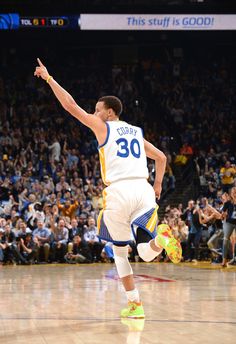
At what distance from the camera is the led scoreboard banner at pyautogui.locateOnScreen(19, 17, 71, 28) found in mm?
22094

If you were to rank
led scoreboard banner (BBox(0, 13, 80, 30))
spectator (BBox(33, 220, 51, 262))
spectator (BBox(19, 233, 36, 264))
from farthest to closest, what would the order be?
led scoreboard banner (BBox(0, 13, 80, 30)) < spectator (BBox(33, 220, 51, 262)) < spectator (BBox(19, 233, 36, 264))

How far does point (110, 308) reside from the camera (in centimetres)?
745

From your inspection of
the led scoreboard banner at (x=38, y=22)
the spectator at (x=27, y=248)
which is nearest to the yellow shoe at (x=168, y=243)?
the spectator at (x=27, y=248)

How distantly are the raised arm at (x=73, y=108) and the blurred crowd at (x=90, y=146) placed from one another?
8.19 m

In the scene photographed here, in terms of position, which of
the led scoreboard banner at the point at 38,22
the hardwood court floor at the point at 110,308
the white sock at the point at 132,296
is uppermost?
the led scoreboard banner at the point at 38,22

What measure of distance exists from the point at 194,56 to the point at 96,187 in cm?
1159

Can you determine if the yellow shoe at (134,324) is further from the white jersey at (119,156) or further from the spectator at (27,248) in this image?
the spectator at (27,248)

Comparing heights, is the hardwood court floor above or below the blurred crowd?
below

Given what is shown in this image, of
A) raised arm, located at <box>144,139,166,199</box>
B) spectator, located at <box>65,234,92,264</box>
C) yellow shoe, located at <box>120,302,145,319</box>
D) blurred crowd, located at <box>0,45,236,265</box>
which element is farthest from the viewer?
blurred crowd, located at <box>0,45,236,265</box>

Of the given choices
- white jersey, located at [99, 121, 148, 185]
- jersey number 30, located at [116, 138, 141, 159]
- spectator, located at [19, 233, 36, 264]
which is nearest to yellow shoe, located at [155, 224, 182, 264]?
white jersey, located at [99, 121, 148, 185]

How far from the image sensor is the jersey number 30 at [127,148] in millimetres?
6484

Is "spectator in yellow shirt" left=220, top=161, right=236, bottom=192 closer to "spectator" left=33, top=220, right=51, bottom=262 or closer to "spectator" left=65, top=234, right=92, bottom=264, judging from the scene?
"spectator" left=65, top=234, right=92, bottom=264

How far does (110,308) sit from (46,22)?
16258 mm

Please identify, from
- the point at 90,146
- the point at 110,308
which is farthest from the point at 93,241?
the point at 110,308
